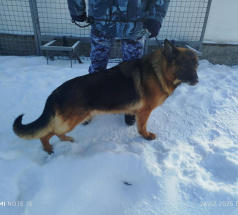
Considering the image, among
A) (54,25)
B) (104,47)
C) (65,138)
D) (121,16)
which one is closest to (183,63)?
(121,16)

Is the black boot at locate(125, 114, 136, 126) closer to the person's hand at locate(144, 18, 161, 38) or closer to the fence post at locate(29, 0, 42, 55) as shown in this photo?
the person's hand at locate(144, 18, 161, 38)

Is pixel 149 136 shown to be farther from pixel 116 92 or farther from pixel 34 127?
pixel 34 127

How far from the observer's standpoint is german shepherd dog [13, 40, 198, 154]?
74.7 inches

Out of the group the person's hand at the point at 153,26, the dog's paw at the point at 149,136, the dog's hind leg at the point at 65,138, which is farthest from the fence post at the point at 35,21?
the dog's paw at the point at 149,136

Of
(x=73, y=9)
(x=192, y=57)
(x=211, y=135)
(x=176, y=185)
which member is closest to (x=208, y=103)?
(x=211, y=135)

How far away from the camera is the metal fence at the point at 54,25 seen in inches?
176

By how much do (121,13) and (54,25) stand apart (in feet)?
10.3

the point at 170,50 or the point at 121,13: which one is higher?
the point at 121,13

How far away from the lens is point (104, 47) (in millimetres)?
2566

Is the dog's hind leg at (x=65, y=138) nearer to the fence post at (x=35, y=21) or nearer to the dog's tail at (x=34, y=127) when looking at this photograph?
the dog's tail at (x=34, y=127)

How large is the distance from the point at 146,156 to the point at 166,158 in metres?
0.23

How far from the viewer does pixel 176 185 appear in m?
1.68

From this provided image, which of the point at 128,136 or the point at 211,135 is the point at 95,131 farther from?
the point at 211,135

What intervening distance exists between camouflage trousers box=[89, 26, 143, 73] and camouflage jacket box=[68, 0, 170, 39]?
12cm
